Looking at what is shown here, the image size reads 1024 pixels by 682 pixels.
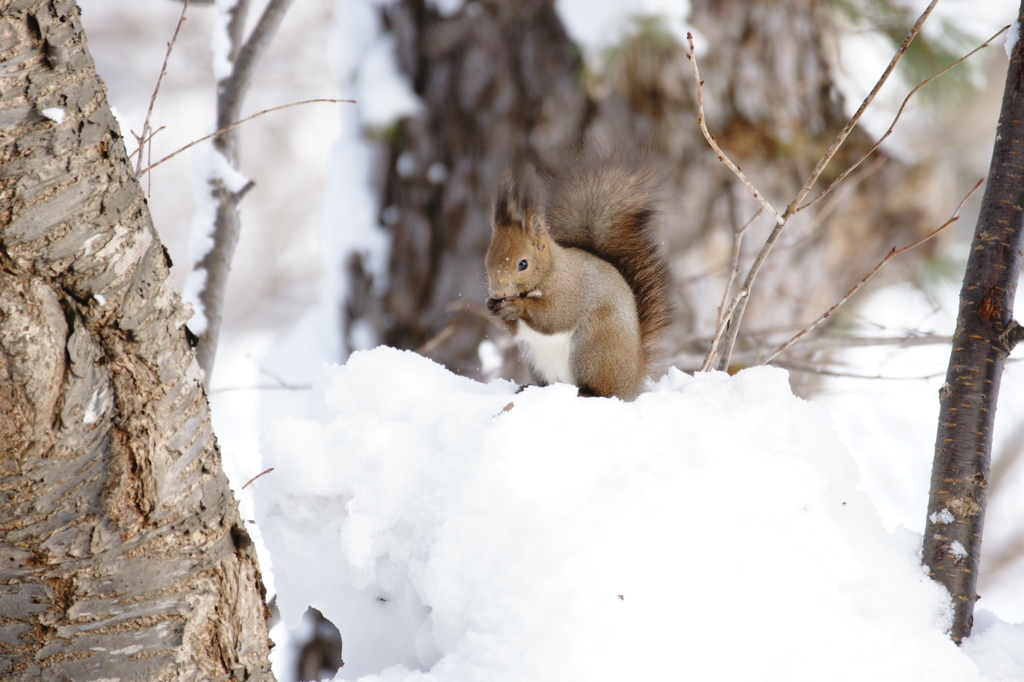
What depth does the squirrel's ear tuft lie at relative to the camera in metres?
1.14

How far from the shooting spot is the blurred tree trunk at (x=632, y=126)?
2.07 metres

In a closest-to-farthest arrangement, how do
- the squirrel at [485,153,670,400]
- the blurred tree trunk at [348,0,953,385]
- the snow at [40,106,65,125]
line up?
the snow at [40,106,65,125], the squirrel at [485,153,670,400], the blurred tree trunk at [348,0,953,385]

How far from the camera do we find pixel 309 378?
225cm

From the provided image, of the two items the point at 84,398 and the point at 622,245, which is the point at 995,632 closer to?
the point at 622,245

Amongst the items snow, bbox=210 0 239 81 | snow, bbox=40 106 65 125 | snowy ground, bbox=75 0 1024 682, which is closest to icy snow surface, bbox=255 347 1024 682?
snowy ground, bbox=75 0 1024 682

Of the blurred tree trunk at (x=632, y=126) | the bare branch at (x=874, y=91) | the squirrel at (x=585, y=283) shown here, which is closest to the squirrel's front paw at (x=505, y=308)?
the squirrel at (x=585, y=283)

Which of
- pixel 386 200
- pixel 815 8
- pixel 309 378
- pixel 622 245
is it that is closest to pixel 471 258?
pixel 386 200

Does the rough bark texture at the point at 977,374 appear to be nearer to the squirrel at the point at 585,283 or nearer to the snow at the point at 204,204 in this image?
the squirrel at the point at 585,283

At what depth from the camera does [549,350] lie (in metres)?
1.18

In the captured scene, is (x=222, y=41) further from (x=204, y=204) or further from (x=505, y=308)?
(x=505, y=308)

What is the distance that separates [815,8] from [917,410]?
1.83m

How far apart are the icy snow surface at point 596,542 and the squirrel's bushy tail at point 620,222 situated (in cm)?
33

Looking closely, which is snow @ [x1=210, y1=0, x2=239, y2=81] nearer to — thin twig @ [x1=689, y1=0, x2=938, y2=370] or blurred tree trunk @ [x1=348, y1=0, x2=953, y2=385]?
blurred tree trunk @ [x1=348, y1=0, x2=953, y2=385]

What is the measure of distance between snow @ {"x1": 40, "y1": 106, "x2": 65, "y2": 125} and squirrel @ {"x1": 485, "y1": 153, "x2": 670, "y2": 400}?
70 centimetres
